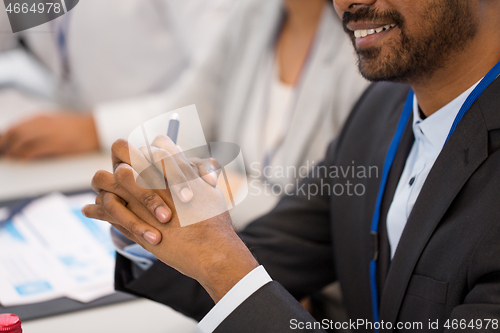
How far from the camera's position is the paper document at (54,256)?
2.44ft

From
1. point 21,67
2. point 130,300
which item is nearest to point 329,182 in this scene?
point 130,300

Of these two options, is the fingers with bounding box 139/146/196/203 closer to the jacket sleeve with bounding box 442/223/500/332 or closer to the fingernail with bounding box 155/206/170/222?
the fingernail with bounding box 155/206/170/222

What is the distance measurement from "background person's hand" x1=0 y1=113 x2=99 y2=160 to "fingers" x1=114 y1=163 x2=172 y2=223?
0.83m

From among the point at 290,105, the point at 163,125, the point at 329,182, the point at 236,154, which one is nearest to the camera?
the point at 163,125

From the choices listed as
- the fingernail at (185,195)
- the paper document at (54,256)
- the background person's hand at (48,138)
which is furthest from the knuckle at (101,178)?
the background person's hand at (48,138)

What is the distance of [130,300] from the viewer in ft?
2.45

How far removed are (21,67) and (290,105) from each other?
4.07 feet

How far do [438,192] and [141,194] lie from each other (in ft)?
1.17

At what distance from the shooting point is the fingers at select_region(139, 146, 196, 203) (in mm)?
567

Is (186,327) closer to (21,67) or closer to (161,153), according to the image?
(161,153)

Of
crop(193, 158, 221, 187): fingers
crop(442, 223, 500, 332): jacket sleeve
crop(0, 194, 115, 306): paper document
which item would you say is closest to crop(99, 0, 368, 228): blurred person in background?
crop(0, 194, 115, 306): paper document

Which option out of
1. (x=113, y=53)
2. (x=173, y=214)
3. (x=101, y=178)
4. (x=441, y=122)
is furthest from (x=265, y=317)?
(x=113, y=53)

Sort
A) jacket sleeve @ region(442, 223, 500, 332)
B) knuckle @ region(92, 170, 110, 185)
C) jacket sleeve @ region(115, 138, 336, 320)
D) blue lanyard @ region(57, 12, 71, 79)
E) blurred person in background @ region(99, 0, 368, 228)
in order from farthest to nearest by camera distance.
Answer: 1. blue lanyard @ region(57, 12, 71, 79)
2. blurred person in background @ region(99, 0, 368, 228)
3. jacket sleeve @ region(115, 138, 336, 320)
4. knuckle @ region(92, 170, 110, 185)
5. jacket sleeve @ region(442, 223, 500, 332)

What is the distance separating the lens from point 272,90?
1.37 metres
